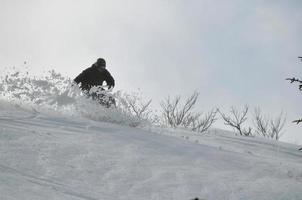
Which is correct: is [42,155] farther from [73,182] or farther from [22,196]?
[22,196]

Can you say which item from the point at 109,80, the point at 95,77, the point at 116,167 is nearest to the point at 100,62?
the point at 95,77

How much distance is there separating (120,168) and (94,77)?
7.11m

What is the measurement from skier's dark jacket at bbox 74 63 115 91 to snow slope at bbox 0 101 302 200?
16.0ft

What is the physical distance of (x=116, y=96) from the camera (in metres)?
10.3

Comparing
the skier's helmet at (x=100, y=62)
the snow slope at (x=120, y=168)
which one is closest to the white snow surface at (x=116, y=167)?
the snow slope at (x=120, y=168)

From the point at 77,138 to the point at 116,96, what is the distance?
14.2 ft

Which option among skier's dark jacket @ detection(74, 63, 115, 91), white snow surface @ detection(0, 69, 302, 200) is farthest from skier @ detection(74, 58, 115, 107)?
white snow surface @ detection(0, 69, 302, 200)

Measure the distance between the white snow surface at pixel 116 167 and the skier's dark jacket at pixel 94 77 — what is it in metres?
4.23

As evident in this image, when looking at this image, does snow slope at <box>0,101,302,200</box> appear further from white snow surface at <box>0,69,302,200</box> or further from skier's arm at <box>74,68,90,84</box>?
skier's arm at <box>74,68,90,84</box>

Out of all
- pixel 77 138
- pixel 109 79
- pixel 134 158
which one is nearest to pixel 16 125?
pixel 77 138

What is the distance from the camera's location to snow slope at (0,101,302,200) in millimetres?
4309

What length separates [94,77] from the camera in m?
11.9

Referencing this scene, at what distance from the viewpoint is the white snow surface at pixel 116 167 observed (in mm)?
4316

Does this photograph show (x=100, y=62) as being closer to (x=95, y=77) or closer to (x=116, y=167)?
(x=95, y=77)
